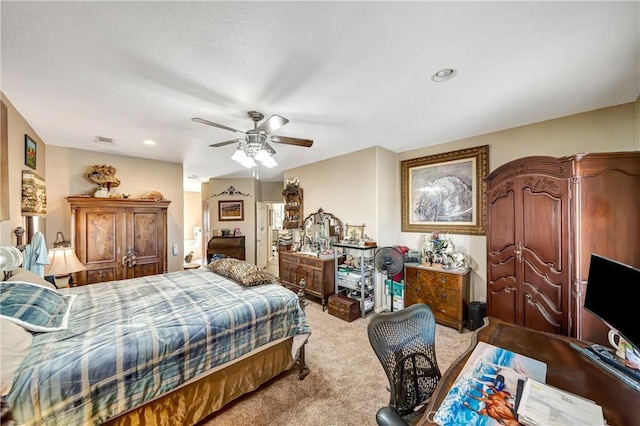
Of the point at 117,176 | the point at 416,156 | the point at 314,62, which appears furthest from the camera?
the point at 117,176

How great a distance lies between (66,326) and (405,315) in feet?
7.49

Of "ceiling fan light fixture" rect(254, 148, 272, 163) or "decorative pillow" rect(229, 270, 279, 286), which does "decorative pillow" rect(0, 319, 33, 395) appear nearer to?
"decorative pillow" rect(229, 270, 279, 286)

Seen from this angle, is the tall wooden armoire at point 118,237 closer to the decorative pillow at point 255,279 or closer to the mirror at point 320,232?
the decorative pillow at point 255,279

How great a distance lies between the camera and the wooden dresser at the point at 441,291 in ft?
10.2

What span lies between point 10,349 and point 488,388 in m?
2.38

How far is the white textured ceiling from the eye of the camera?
131cm

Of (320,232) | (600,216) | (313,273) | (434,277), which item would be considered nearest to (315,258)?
(313,273)

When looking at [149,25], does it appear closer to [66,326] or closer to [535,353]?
[66,326]

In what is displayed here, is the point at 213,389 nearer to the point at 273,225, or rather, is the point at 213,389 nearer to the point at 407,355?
the point at 407,355

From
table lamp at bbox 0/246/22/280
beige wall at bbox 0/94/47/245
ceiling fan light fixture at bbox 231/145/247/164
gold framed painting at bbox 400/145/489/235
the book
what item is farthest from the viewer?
gold framed painting at bbox 400/145/489/235

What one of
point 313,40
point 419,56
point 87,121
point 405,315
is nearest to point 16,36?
point 87,121

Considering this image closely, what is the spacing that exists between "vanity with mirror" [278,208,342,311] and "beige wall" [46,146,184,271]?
220 cm

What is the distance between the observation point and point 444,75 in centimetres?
188

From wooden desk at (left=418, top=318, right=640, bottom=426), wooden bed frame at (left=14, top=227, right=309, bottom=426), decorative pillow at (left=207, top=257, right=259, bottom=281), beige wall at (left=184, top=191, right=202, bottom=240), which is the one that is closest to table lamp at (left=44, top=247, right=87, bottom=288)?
wooden bed frame at (left=14, top=227, right=309, bottom=426)
